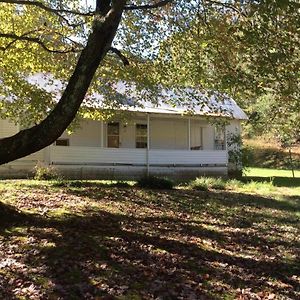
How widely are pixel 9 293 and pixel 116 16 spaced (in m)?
4.55

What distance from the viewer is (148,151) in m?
24.7

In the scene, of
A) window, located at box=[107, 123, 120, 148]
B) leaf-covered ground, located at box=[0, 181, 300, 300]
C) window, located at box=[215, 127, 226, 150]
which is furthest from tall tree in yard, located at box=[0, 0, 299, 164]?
window, located at box=[215, 127, 226, 150]

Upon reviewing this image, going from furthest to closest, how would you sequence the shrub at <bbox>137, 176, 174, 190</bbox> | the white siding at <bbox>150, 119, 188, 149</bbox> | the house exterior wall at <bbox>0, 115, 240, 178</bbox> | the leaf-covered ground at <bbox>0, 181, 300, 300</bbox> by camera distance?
the white siding at <bbox>150, 119, 188, 149</bbox>
the house exterior wall at <bbox>0, 115, 240, 178</bbox>
the shrub at <bbox>137, 176, 174, 190</bbox>
the leaf-covered ground at <bbox>0, 181, 300, 300</bbox>

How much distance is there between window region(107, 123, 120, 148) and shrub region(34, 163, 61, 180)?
18.7ft

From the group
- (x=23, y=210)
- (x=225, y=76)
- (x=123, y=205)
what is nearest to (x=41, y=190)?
(x=123, y=205)

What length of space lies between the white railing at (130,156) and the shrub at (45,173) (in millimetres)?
1263

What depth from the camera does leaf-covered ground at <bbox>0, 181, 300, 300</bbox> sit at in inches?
254

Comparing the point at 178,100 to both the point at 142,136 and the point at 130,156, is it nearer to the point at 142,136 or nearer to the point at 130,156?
the point at 130,156

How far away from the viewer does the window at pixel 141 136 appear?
26766 millimetres

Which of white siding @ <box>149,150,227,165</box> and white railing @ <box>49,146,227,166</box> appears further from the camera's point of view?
white siding @ <box>149,150,227,165</box>

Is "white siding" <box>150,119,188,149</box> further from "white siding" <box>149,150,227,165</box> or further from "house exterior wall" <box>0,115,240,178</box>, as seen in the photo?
"white siding" <box>149,150,227,165</box>

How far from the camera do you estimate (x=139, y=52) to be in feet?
48.0

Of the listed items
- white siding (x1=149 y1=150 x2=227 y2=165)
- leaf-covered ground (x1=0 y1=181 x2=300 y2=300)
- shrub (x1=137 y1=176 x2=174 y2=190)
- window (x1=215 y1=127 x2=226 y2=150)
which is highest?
window (x1=215 y1=127 x2=226 y2=150)

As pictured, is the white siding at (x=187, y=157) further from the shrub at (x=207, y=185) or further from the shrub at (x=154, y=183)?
the shrub at (x=154, y=183)
